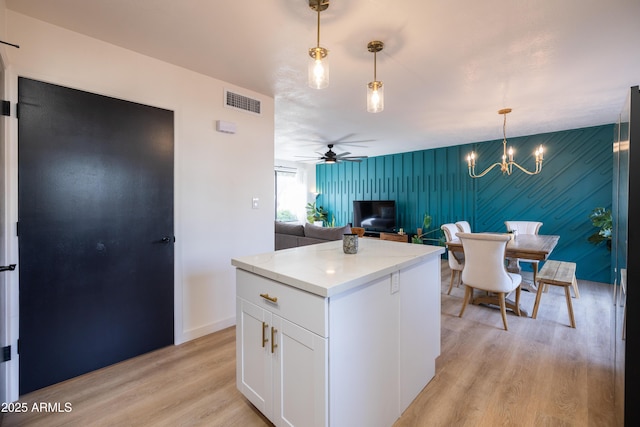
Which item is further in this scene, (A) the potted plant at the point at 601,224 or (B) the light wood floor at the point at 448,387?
(A) the potted plant at the point at 601,224

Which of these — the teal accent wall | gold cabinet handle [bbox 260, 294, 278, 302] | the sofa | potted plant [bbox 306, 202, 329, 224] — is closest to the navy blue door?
gold cabinet handle [bbox 260, 294, 278, 302]

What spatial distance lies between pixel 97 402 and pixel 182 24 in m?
2.53

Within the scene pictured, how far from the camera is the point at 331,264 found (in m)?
1.56

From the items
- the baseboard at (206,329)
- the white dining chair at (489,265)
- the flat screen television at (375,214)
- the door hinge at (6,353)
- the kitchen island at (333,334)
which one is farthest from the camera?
the flat screen television at (375,214)

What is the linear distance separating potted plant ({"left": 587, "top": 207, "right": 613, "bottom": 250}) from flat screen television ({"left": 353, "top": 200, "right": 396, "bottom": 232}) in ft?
11.1

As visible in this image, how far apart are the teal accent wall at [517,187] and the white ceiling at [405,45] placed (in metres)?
1.20

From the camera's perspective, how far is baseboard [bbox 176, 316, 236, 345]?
8.31ft

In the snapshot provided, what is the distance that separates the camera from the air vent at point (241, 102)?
281 cm

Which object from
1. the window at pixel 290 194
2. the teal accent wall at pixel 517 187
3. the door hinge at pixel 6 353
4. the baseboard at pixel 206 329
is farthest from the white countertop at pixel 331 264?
the window at pixel 290 194

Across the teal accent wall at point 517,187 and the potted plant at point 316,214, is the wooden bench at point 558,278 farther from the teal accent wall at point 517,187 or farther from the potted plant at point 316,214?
the potted plant at point 316,214

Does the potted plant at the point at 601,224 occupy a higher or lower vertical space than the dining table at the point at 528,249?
higher

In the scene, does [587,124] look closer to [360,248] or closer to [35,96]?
[360,248]

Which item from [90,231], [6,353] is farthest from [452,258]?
[6,353]

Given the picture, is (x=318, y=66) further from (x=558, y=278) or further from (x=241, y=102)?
(x=558, y=278)
